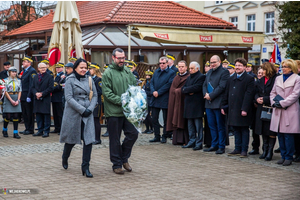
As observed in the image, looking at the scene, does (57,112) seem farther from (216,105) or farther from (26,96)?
(216,105)

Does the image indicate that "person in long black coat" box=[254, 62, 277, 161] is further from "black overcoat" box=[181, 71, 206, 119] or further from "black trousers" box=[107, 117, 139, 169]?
"black trousers" box=[107, 117, 139, 169]

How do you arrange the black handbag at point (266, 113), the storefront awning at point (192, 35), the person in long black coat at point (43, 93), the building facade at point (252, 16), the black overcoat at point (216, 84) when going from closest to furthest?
the black handbag at point (266, 113), the black overcoat at point (216, 84), the person in long black coat at point (43, 93), the storefront awning at point (192, 35), the building facade at point (252, 16)

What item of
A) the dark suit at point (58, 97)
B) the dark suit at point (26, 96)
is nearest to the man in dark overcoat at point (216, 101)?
the dark suit at point (58, 97)

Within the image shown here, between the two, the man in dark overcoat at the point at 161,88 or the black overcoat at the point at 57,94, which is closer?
the man in dark overcoat at the point at 161,88

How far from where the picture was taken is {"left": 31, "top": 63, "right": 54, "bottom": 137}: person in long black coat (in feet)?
38.8

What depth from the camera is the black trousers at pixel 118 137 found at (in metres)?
7.06

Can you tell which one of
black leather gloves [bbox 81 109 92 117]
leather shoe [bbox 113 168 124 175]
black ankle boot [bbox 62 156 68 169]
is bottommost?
leather shoe [bbox 113 168 124 175]

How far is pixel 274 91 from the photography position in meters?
8.22

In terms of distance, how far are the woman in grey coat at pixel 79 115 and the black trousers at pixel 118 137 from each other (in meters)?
0.33

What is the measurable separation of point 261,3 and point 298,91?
115ft

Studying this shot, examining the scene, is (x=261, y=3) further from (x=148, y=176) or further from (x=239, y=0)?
(x=148, y=176)

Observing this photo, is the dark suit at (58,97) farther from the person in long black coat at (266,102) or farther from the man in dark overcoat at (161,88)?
the person in long black coat at (266,102)

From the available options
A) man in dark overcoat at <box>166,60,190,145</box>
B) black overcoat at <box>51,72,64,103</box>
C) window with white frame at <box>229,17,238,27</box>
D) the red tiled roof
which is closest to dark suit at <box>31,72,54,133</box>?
black overcoat at <box>51,72,64,103</box>

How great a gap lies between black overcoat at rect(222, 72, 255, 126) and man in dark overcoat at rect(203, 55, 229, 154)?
373mm
